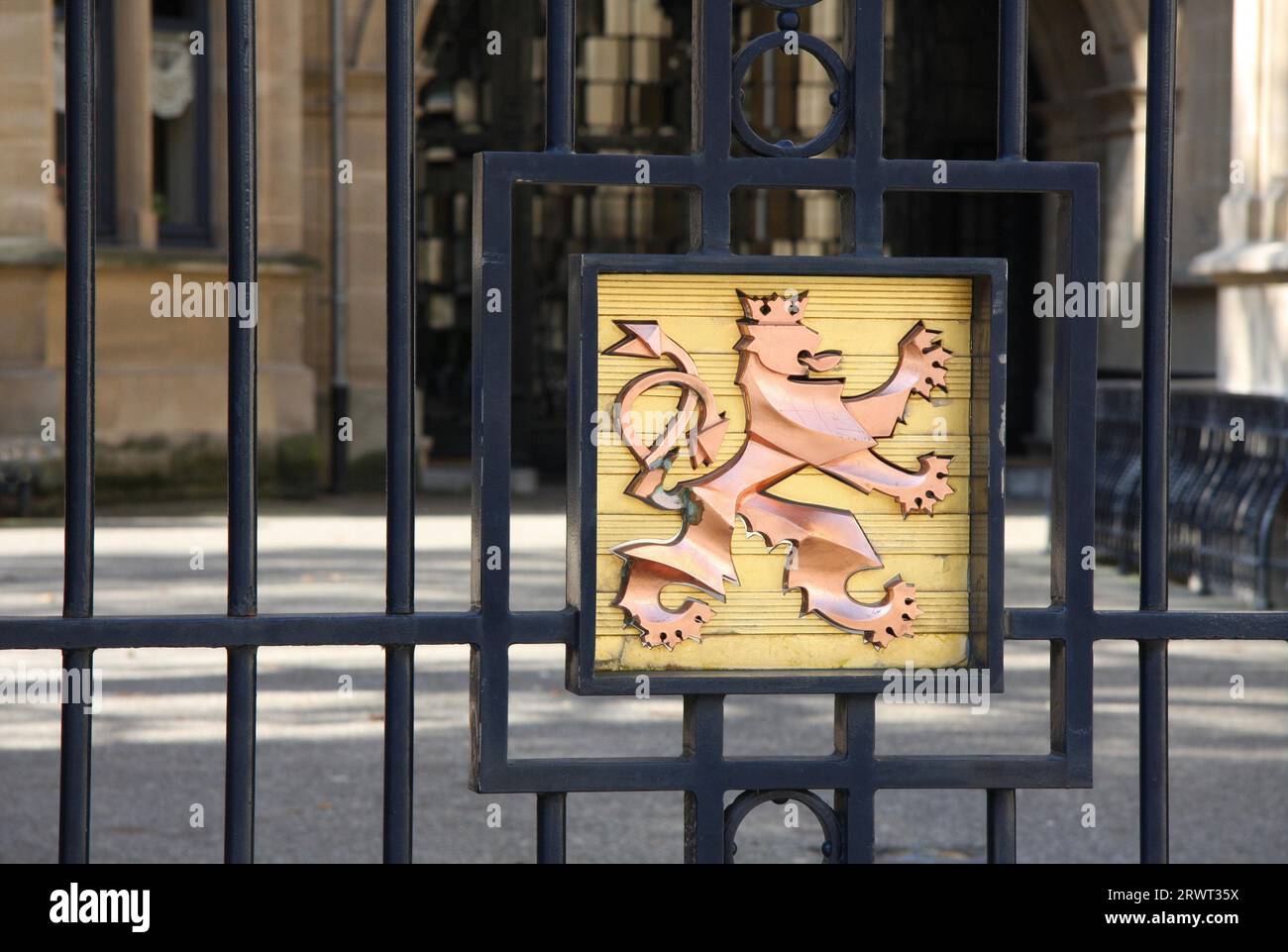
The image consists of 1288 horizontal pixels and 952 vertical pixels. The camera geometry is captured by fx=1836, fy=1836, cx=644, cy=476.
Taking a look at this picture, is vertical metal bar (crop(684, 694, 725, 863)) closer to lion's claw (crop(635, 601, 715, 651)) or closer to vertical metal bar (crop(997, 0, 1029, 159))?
lion's claw (crop(635, 601, 715, 651))

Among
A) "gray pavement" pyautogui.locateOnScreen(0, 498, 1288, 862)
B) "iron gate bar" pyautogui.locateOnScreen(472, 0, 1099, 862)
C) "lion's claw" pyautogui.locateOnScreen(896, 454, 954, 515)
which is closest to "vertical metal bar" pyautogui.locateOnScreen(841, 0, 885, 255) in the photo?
"iron gate bar" pyautogui.locateOnScreen(472, 0, 1099, 862)

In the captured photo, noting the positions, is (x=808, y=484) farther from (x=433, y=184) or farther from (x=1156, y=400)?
(x=433, y=184)

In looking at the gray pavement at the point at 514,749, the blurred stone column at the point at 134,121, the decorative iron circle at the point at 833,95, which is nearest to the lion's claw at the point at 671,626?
the decorative iron circle at the point at 833,95

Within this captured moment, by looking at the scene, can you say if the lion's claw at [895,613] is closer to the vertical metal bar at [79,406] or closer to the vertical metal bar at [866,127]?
the vertical metal bar at [866,127]

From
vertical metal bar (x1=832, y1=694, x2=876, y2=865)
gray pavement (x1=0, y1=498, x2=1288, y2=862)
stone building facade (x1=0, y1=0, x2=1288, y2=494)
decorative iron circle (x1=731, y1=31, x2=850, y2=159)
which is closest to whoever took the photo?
decorative iron circle (x1=731, y1=31, x2=850, y2=159)

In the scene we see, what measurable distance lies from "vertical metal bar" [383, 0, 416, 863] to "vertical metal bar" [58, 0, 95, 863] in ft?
1.22

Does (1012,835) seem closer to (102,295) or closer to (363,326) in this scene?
(102,295)

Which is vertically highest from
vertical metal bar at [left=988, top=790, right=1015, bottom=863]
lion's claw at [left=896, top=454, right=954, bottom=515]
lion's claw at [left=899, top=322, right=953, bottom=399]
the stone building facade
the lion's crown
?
the stone building facade

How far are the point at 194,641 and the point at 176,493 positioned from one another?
41.6 feet

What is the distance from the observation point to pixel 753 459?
229 centimetres

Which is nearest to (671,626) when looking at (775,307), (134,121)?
(775,307)

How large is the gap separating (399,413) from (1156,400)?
98 centimetres

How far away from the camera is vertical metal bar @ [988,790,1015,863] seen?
94.9 inches

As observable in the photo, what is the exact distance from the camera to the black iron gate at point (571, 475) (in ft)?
7.51
